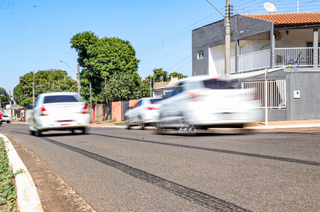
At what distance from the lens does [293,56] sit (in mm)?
24766

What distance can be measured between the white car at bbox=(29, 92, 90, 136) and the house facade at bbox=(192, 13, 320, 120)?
945cm

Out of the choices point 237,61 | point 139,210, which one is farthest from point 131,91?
point 139,210

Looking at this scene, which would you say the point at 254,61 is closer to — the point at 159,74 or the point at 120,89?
the point at 120,89

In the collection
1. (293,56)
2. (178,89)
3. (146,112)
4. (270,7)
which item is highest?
(270,7)

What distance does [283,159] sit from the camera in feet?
20.3

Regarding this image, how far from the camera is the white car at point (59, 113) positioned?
42.9ft

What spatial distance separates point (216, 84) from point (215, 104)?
0.65 m

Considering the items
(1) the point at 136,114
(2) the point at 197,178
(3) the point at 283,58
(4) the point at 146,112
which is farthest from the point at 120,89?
(2) the point at 197,178

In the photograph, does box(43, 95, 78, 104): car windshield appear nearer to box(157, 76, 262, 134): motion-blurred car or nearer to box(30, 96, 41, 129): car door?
box(30, 96, 41, 129): car door

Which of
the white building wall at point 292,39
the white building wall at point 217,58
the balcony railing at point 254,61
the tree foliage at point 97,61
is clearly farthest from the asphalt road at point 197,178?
the tree foliage at point 97,61

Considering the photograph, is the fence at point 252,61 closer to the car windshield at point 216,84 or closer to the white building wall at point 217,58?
the white building wall at point 217,58

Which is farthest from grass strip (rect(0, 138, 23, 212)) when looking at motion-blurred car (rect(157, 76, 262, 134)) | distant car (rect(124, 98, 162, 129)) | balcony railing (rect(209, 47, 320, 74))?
balcony railing (rect(209, 47, 320, 74))

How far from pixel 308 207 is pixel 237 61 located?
24.4 metres

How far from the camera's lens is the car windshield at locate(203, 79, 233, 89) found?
428 inches
